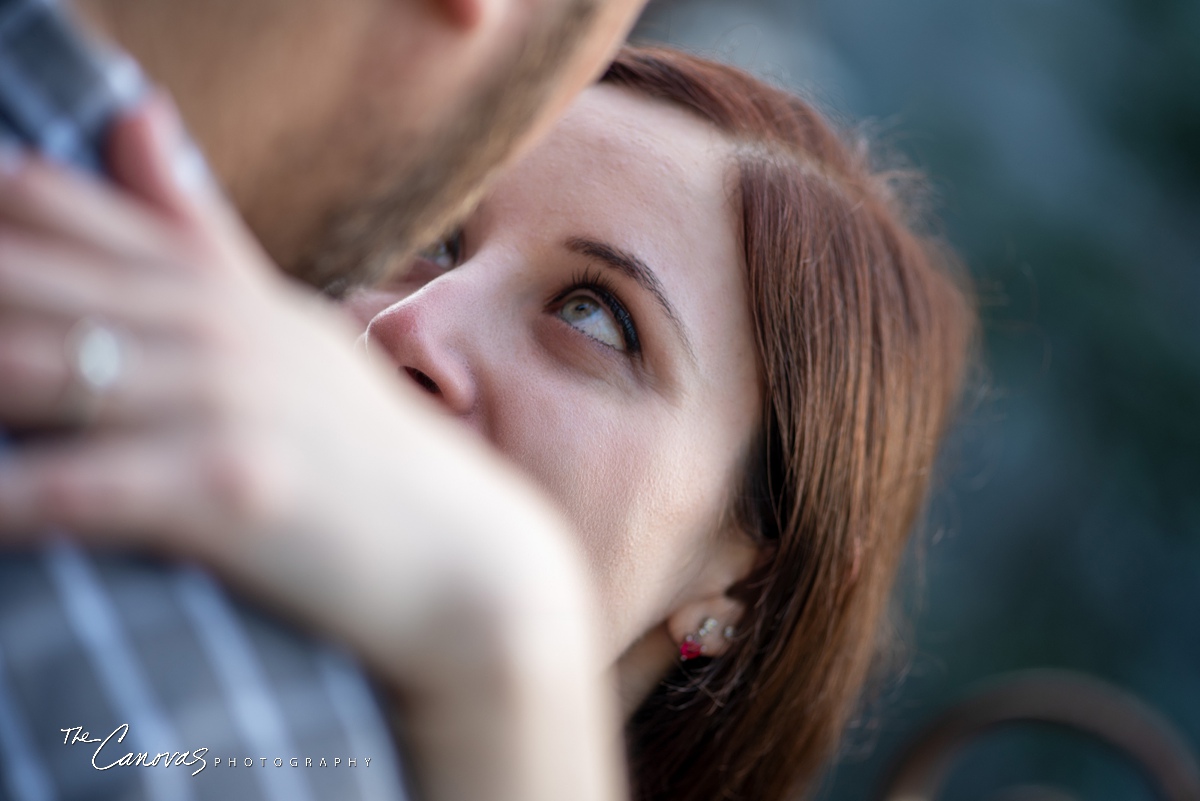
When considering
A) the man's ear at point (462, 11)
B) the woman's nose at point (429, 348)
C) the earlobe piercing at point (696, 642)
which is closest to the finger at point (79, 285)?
the man's ear at point (462, 11)

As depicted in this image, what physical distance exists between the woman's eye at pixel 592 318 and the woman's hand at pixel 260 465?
916 mm

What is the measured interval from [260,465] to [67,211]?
155 millimetres

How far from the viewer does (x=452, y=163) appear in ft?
2.51

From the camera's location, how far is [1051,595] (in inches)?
173

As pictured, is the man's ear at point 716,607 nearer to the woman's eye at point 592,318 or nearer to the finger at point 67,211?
the woman's eye at point 592,318

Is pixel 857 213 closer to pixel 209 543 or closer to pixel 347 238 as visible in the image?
pixel 347 238

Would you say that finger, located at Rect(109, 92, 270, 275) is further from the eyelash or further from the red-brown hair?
the red-brown hair

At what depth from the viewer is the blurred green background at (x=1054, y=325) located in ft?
14.0

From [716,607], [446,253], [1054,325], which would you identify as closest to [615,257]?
[446,253]

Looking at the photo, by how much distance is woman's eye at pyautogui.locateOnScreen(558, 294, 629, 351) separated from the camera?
62.7 inches

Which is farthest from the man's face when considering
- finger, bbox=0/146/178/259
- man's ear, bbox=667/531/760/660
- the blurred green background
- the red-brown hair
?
the blurred green background

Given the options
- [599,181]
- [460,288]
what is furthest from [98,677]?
[599,181]

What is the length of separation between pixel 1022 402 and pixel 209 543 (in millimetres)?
4332

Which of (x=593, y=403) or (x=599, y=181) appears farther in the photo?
(x=599, y=181)
